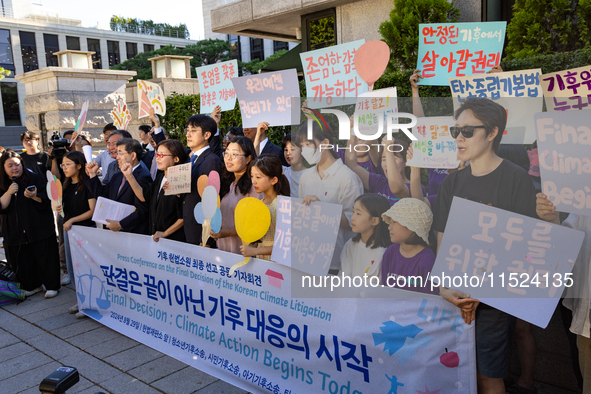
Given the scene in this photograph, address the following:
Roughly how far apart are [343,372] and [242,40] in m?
46.0

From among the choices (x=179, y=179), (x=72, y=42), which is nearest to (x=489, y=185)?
(x=179, y=179)

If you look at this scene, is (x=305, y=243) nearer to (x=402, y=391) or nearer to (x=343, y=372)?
(x=343, y=372)

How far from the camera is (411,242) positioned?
8.08 feet

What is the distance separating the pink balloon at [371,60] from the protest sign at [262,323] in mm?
1558

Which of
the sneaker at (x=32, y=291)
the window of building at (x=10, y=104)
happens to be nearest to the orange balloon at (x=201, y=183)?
the sneaker at (x=32, y=291)

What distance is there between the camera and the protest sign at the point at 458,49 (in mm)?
3227

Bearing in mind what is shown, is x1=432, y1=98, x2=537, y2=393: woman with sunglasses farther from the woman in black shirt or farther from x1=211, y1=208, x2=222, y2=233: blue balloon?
the woman in black shirt

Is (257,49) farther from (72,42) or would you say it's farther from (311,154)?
(311,154)

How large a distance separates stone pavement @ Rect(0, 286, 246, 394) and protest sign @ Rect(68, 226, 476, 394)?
103mm

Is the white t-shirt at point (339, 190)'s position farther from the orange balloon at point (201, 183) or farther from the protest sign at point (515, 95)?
the orange balloon at point (201, 183)

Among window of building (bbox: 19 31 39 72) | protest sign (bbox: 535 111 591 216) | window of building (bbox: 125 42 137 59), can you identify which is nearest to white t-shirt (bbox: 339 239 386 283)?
protest sign (bbox: 535 111 591 216)

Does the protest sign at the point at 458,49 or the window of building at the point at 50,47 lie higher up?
the window of building at the point at 50,47

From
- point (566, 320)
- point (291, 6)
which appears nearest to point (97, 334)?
point (566, 320)

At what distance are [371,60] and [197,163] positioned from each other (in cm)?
174
